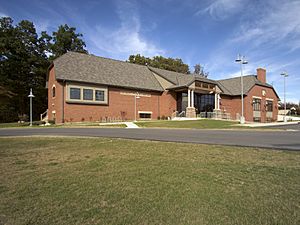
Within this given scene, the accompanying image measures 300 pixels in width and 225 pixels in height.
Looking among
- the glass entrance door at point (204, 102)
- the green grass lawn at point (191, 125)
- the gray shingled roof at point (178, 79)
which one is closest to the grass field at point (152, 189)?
the green grass lawn at point (191, 125)

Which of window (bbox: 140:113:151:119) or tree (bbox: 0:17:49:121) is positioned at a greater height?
tree (bbox: 0:17:49:121)

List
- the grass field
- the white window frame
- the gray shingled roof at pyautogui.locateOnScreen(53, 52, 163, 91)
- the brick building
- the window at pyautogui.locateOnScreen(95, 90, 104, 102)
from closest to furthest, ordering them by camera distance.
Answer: the grass field < the white window frame < the brick building < the gray shingled roof at pyautogui.locateOnScreen(53, 52, 163, 91) < the window at pyautogui.locateOnScreen(95, 90, 104, 102)

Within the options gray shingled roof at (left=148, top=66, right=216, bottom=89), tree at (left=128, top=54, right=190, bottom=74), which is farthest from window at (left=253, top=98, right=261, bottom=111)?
tree at (left=128, top=54, right=190, bottom=74)

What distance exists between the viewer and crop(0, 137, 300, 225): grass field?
3496mm

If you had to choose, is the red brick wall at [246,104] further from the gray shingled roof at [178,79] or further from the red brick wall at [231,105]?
the gray shingled roof at [178,79]

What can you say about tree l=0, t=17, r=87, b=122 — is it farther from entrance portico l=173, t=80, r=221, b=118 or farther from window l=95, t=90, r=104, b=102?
entrance portico l=173, t=80, r=221, b=118

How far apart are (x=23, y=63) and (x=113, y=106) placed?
21826mm

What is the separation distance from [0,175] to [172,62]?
5905 centimetres

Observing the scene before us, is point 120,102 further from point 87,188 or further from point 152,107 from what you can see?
point 87,188

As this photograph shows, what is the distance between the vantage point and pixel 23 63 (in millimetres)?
41344

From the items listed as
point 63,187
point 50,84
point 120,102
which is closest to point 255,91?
point 120,102

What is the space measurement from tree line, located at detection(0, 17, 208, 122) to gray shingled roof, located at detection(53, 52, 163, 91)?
45.5ft

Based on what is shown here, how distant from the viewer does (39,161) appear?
276 inches

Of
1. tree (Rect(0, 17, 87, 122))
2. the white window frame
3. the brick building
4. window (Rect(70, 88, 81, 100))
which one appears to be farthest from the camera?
tree (Rect(0, 17, 87, 122))
